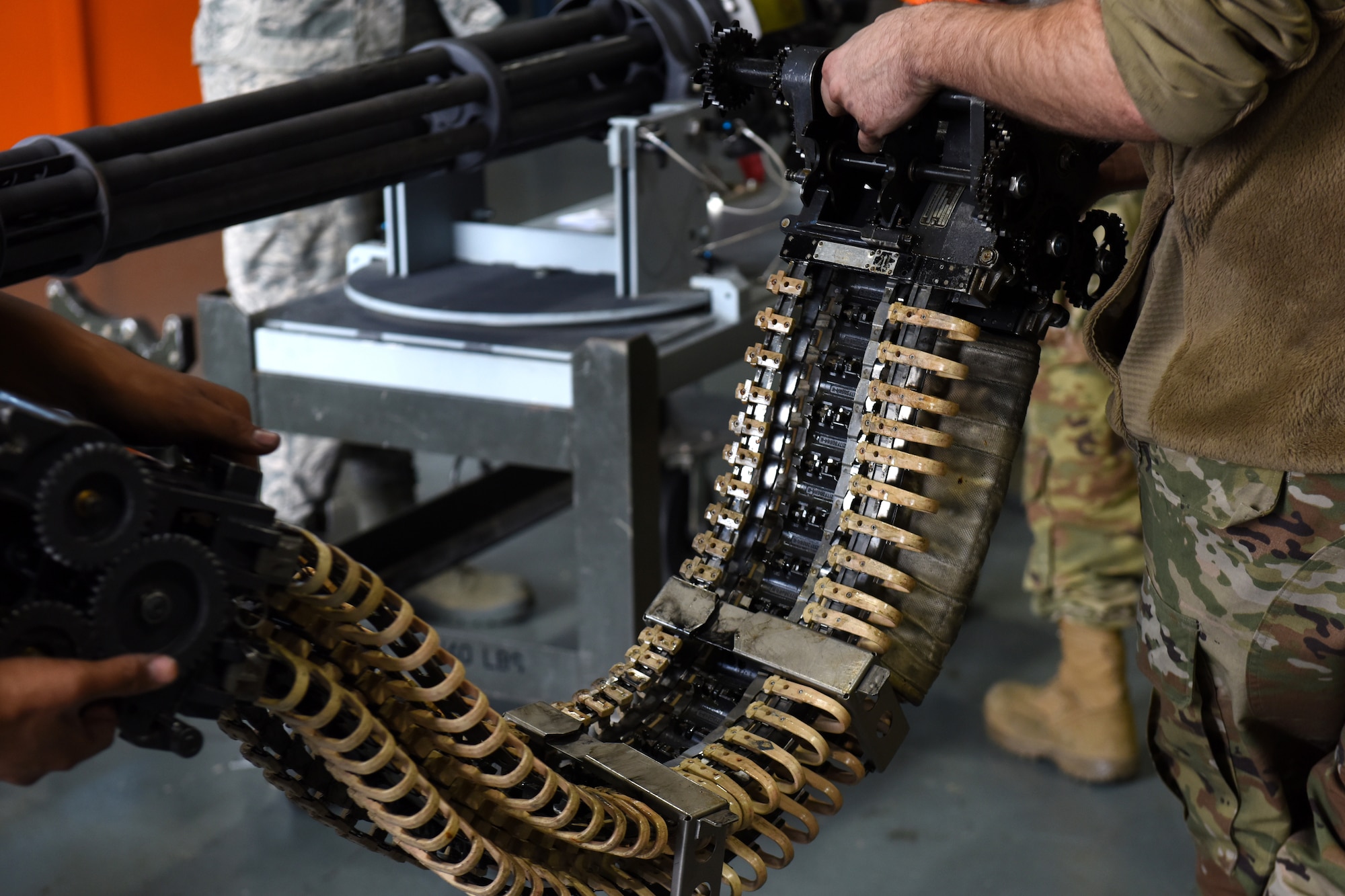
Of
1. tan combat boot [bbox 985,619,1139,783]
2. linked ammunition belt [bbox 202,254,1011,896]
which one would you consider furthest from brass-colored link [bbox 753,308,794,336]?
tan combat boot [bbox 985,619,1139,783]

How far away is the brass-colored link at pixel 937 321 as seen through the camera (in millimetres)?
1086

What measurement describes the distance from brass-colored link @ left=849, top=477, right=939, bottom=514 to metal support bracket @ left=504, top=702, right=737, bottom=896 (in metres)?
0.28

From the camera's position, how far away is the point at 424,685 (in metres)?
0.93

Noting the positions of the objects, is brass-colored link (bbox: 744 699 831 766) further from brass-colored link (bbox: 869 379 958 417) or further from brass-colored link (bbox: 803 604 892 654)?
brass-colored link (bbox: 869 379 958 417)

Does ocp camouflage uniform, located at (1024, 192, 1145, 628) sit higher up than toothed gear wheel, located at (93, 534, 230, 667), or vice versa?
toothed gear wheel, located at (93, 534, 230, 667)

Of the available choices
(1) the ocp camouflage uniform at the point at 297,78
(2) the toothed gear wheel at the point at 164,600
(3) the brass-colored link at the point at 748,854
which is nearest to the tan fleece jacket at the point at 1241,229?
(3) the brass-colored link at the point at 748,854

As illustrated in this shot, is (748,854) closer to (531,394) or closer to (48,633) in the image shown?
(48,633)

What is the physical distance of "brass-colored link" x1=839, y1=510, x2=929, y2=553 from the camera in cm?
108

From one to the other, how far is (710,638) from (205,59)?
214 centimetres

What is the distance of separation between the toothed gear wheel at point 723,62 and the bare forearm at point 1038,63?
0.27m

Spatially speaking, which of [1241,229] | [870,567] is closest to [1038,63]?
[1241,229]

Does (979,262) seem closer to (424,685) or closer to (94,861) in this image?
(424,685)

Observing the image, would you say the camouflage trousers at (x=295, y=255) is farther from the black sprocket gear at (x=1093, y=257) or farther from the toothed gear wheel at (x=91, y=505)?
the toothed gear wheel at (x=91, y=505)

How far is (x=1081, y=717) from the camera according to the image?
225 cm
